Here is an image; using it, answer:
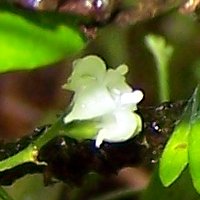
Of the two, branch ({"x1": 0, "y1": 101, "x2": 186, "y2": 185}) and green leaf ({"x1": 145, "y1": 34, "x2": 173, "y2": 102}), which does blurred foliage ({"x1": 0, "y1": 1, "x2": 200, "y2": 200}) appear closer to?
green leaf ({"x1": 145, "y1": 34, "x2": 173, "y2": 102})

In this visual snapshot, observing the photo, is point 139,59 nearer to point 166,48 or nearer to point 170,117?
point 166,48

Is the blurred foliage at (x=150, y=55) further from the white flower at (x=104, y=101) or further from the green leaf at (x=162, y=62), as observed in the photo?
the white flower at (x=104, y=101)

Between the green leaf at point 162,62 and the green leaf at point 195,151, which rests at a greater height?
the green leaf at point 195,151

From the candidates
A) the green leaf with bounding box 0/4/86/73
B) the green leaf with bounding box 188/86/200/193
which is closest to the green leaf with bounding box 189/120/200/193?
the green leaf with bounding box 188/86/200/193

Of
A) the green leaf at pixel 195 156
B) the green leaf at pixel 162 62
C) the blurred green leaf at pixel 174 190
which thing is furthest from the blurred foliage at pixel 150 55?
the green leaf at pixel 195 156

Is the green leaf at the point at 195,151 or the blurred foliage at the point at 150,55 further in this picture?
the blurred foliage at the point at 150,55

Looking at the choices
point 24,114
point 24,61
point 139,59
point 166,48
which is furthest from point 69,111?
point 24,114

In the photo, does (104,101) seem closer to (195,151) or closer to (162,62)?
(195,151)
